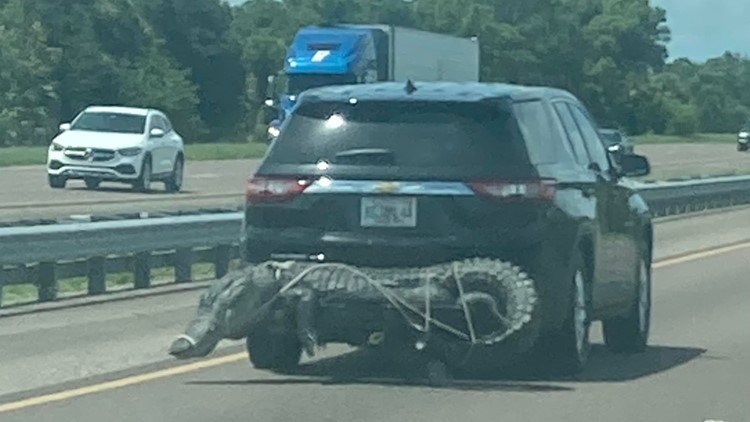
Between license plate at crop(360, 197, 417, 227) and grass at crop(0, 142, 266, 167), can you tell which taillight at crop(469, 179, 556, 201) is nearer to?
license plate at crop(360, 197, 417, 227)

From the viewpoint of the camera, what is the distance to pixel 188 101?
92062mm

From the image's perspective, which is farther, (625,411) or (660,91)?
(660,91)

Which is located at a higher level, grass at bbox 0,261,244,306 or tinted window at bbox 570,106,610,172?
tinted window at bbox 570,106,610,172

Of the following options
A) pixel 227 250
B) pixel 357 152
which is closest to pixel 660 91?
pixel 227 250

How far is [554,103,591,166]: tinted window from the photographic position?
13.9 m

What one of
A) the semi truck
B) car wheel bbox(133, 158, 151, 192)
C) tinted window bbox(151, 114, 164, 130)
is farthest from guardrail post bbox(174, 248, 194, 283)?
the semi truck

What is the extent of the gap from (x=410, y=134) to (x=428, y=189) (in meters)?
0.38

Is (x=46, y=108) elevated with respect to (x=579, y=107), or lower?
lower

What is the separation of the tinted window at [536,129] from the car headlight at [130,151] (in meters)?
24.6

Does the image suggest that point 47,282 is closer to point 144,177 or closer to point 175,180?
point 144,177

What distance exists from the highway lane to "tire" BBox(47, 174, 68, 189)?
76.8ft

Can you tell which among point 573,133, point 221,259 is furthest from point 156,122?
point 573,133

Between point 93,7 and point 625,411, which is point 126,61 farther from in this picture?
point 625,411

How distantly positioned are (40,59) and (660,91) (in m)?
52.5
